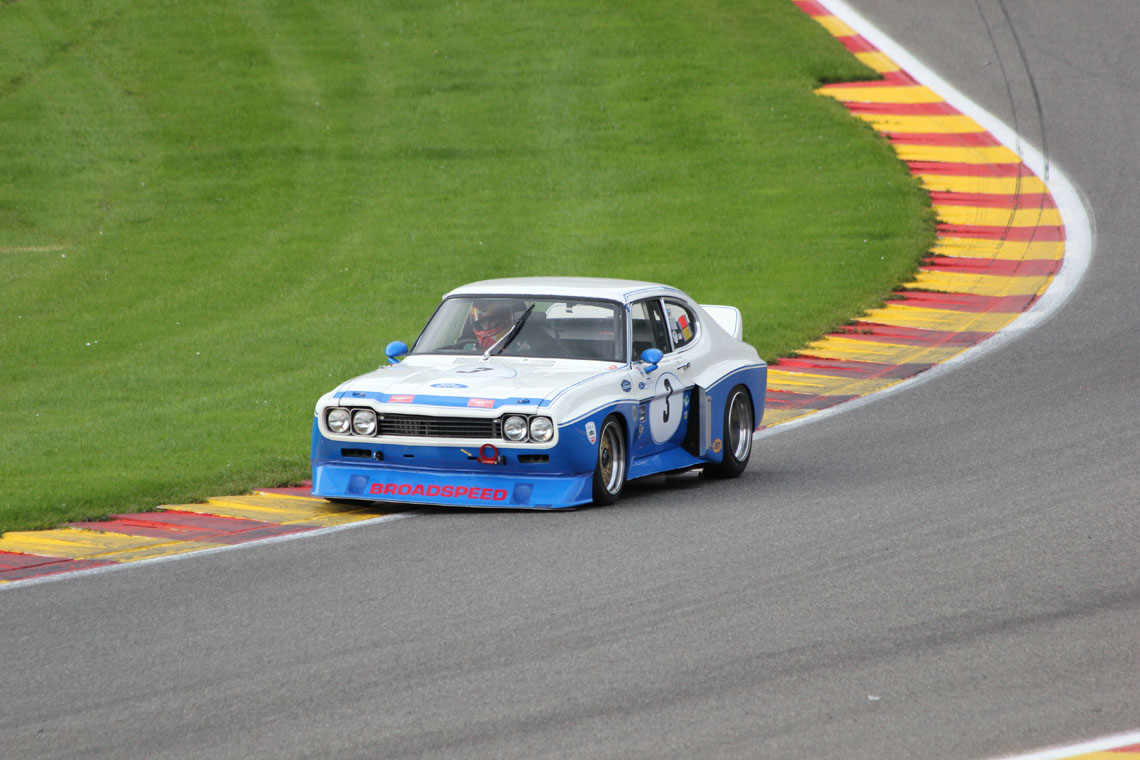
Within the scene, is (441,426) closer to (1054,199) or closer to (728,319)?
(728,319)

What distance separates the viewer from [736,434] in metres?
11.0

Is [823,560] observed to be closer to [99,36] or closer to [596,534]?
[596,534]

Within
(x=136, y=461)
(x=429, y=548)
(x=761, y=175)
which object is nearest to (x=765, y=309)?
(x=761, y=175)

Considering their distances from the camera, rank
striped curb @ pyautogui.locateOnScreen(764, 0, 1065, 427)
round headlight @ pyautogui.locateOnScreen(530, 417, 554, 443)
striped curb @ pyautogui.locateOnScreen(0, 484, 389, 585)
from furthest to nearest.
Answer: striped curb @ pyautogui.locateOnScreen(764, 0, 1065, 427) < round headlight @ pyautogui.locateOnScreen(530, 417, 554, 443) < striped curb @ pyautogui.locateOnScreen(0, 484, 389, 585)

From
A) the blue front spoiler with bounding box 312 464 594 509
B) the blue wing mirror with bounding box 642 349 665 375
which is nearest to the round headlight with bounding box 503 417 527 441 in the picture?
the blue front spoiler with bounding box 312 464 594 509

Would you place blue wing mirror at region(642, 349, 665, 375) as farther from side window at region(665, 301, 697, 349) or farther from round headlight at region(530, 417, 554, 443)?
round headlight at region(530, 417, 554, 443)

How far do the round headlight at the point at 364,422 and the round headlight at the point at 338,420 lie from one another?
1.9 inches

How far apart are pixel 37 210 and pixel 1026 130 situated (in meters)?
15.7

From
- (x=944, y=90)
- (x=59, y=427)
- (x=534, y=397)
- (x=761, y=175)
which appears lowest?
(x=59, y=427)

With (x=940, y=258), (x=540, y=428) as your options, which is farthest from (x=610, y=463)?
(x=940, y=258)

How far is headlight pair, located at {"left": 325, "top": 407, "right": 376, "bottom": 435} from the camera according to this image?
9422 mm

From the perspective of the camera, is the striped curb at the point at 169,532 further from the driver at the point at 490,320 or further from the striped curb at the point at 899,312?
the driver at the point at 490,320

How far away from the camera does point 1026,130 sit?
1008 inches

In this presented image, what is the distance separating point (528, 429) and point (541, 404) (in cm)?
17
